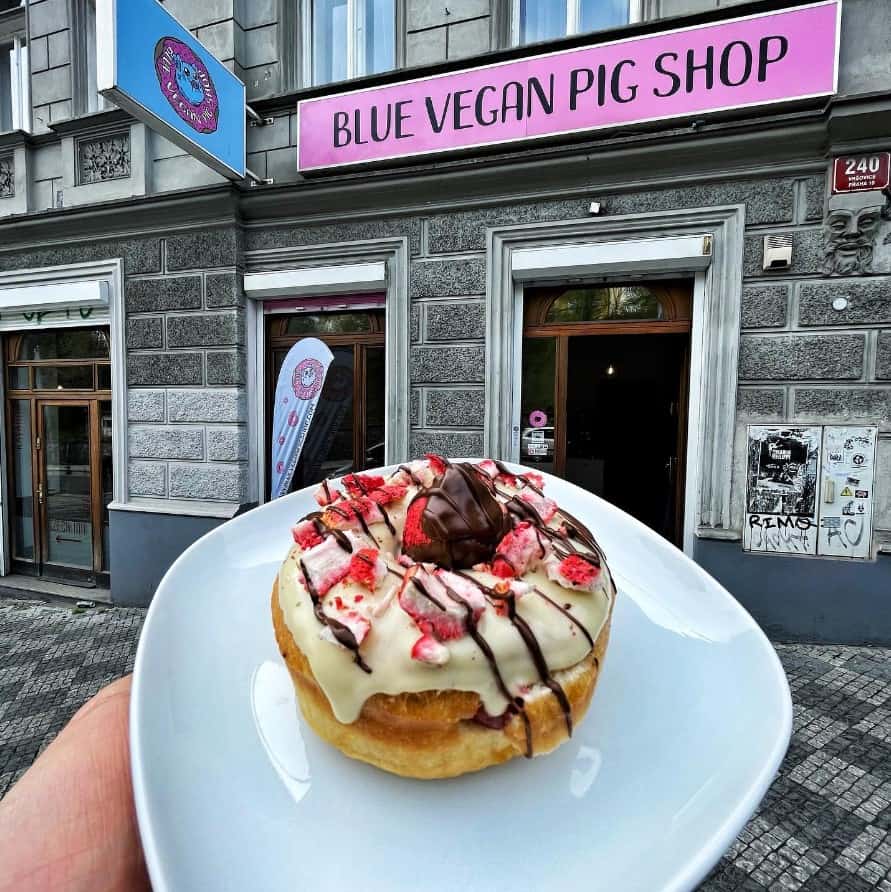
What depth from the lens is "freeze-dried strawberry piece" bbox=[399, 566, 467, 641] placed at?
1240mm

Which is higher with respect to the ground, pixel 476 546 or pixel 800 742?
pixel 476 546

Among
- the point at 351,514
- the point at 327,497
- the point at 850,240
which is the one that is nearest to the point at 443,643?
the point at 351,514

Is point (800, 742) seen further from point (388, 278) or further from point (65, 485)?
point (65, 485)

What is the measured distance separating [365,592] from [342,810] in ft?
1.71

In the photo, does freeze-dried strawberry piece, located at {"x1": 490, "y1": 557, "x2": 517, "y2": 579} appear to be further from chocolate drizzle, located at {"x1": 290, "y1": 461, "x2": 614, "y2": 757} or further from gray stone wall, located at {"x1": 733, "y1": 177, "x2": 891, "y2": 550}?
gray stone wall, located at {"x1": 733, "y1": 177, "x2": 891, "y2": 550}

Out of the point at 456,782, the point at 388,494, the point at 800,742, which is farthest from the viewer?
the point at 800,742

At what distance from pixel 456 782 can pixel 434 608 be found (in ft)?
1.61

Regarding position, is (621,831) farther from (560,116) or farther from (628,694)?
(560,116)

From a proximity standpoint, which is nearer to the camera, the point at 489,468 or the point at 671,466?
the point at 489,468

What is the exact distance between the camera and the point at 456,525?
147 cm

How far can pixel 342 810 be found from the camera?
1267 millimetres

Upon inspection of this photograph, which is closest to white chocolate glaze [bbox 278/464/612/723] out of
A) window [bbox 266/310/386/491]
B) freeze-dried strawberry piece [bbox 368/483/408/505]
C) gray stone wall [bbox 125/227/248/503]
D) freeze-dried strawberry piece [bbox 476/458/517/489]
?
freeze-dried strawberry piece [bbox 368/483/408/505]

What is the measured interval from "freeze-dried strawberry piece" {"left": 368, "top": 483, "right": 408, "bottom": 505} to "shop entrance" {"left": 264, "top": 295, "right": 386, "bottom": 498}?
3.50 meters

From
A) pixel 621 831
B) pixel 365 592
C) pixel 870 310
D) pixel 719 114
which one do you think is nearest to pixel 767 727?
pixel 621 831
